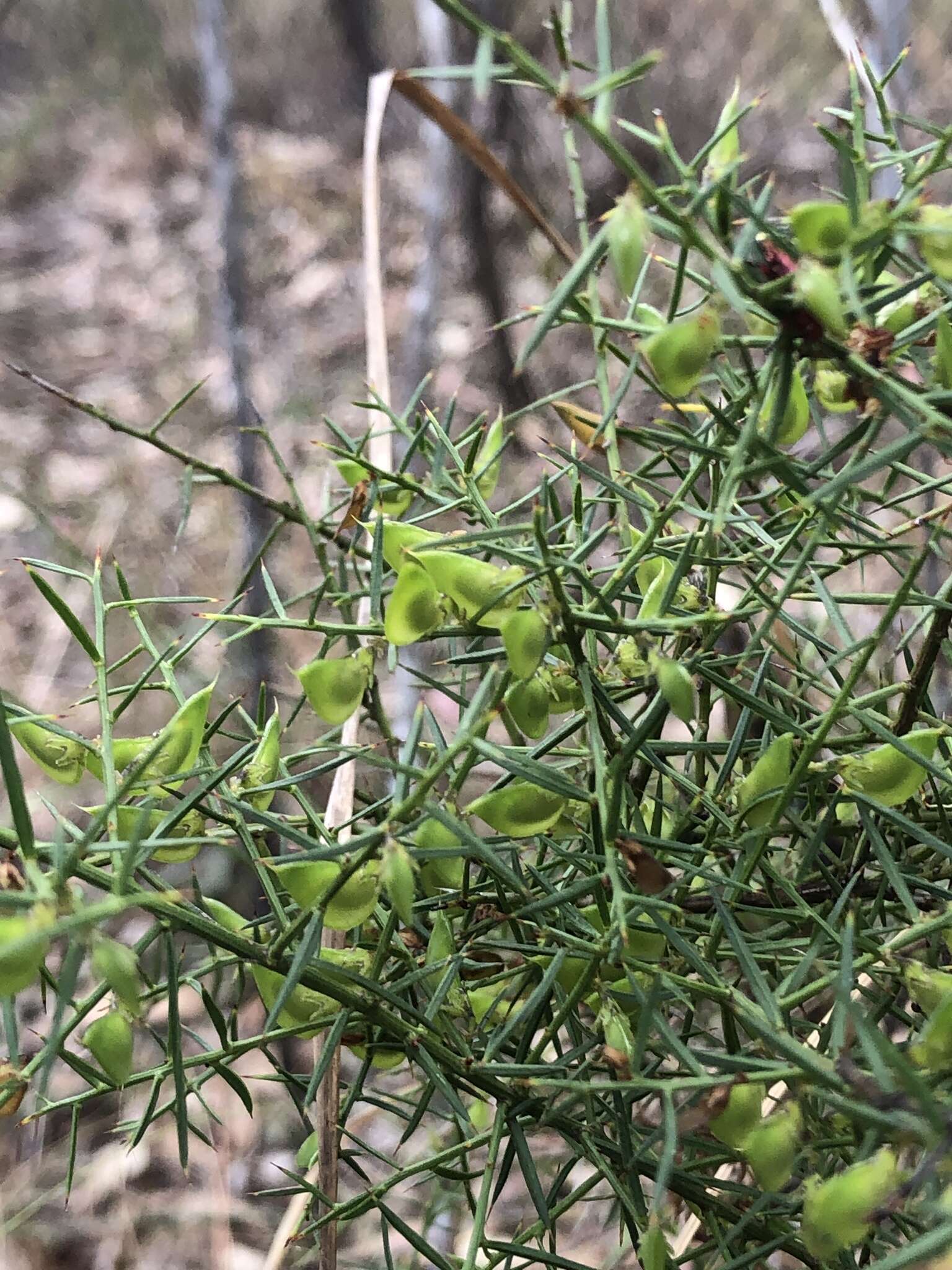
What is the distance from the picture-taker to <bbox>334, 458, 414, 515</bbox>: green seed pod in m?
0.34

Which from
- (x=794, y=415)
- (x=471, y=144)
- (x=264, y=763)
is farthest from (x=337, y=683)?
(x=471, y=144)

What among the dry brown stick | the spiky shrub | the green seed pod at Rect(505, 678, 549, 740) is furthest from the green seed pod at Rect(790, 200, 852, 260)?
the dry brown stick

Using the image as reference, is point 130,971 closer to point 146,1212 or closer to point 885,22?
point 885,22

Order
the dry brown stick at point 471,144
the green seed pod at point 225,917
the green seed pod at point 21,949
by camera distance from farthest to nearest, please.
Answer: the dry brown stick at point 471,144 → the green seed pod at point 225,917 → the green seed pod at point 21,949

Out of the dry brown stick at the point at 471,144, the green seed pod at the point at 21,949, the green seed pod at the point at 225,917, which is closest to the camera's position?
the green seed pod at the point at 21,949

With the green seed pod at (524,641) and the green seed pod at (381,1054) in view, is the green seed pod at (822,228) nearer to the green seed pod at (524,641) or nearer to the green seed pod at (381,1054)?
the green seed pod at (524,641)

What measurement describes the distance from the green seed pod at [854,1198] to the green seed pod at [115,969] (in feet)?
0.40

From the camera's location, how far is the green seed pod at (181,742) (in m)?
0.23

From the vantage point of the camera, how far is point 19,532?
1518 mm

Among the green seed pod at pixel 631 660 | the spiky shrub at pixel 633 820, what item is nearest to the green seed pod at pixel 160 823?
the spiky shrub at pixel 633 820

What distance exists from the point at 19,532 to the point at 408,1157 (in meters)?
1.11

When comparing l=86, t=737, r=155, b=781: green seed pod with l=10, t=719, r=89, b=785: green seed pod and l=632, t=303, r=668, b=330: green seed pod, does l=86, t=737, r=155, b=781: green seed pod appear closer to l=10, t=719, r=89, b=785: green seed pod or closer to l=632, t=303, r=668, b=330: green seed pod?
l=10, t=719, r=89, b=785: green seed pod

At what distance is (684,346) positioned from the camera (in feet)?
0.65

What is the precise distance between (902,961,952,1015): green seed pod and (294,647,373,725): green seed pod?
0.46 feet
